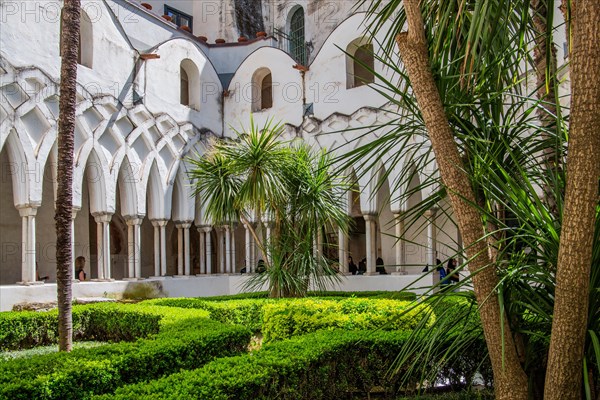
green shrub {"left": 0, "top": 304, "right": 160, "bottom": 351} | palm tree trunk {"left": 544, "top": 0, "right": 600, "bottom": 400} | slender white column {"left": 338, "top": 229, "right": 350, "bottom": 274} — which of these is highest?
palm tree trunk {"left": 544, "top": 0, "right": 600, "bottom": 400}

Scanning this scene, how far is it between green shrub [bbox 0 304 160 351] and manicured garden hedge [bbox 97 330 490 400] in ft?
14.5

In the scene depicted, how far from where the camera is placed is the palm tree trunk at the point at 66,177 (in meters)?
7.29

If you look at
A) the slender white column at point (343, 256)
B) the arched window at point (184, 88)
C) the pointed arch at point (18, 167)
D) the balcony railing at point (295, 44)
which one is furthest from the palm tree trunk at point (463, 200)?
the balcony railing at point (295, 44)

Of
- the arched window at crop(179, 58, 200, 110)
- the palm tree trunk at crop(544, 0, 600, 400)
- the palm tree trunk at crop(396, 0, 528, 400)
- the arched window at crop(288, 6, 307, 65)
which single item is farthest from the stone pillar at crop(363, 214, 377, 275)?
the palm tree trunk at crop(544, 0, 600, 400)

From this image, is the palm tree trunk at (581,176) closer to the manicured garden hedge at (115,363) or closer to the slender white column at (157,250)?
the manicured garden hedge at (115,363)

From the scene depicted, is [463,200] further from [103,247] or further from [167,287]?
[167,287]

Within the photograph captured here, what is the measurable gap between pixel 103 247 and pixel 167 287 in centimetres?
253

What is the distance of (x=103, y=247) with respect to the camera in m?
16.9

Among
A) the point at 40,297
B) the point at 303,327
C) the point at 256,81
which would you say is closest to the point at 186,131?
the point at 256,81

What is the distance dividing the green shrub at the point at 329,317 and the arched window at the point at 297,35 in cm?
1804

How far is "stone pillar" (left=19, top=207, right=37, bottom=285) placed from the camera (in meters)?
14.2

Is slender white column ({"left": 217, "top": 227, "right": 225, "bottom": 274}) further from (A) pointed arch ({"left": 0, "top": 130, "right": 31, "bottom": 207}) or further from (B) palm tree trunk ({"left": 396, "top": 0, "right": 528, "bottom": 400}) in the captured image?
(B) palm tree trunk ({"left": 396, "top": 0, "right": 528, "bottom": 400})

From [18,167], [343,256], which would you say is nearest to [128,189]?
[18,167]

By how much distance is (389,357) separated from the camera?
20.1 ft
